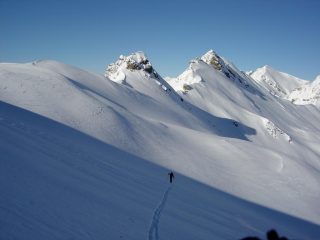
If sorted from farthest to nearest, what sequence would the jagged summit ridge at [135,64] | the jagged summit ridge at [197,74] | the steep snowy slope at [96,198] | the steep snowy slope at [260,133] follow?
1. the jagged summit ridge at [197,74]
2. the jagged summit ridge at [135,64]
3. the steep snowy slope at [260,133]
4. the steep snowy slope at [96,198]

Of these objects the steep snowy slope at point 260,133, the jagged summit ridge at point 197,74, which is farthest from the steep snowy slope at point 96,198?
the jagged summit ridge at point 197,74

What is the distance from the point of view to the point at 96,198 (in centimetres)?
1973

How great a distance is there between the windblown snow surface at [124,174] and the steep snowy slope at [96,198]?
85 mm

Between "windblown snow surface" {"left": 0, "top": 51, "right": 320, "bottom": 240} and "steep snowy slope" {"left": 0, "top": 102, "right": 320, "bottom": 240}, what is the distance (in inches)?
3.3

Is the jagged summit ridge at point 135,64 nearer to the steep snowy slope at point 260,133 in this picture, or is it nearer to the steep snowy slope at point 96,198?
the steep snowy slope at point 260,133

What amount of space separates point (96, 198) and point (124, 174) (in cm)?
1053

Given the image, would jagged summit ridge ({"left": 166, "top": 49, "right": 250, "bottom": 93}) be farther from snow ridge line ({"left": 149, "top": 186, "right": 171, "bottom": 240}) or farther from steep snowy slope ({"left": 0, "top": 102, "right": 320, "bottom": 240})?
snow ridge line ({"left": 149, "top": 186, "right": 171, "bottom": 240})

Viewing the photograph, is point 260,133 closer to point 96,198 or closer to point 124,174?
point 124,174

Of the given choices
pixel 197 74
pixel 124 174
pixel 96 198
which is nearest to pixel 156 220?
pixel 96 198

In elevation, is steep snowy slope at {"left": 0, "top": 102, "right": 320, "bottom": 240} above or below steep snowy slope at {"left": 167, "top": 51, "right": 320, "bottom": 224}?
below

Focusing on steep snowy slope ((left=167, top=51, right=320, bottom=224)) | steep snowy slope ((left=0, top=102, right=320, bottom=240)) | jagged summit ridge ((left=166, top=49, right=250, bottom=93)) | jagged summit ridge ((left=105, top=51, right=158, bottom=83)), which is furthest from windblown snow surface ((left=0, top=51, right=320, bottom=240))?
jagged summit ridge ((left=166, top=49, right=250, bottom=93))

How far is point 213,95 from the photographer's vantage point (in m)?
135

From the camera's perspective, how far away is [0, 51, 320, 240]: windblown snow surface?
16.3 m

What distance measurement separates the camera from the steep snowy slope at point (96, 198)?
47.9 ft
